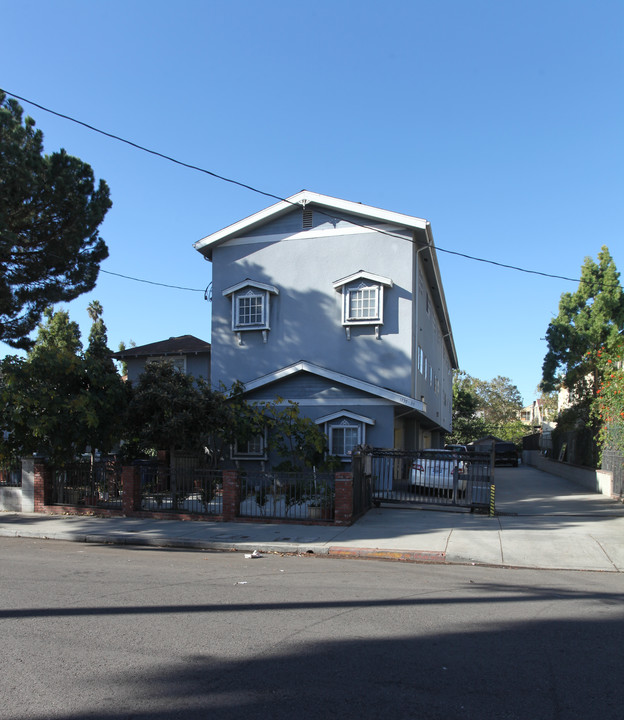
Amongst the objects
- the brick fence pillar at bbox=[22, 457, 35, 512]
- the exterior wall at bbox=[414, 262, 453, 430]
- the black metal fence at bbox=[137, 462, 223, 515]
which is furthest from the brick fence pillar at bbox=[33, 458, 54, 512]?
the exterior wall at bbox=[414, 262, 453, 430]

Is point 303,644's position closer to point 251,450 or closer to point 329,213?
point 251,450

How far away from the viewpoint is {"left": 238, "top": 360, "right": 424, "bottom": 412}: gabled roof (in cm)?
1856

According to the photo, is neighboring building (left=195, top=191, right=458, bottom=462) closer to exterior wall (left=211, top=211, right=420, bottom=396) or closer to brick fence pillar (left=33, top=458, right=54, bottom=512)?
exterior wall (left=211, top=211, right=420, bottom=396)

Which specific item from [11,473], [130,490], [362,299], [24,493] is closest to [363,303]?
[362,299]

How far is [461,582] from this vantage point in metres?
8.56

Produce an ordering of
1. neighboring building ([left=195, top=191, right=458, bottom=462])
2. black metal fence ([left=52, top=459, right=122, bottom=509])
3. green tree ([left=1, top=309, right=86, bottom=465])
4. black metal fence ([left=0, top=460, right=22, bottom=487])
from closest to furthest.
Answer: green tree ([left=1, top=309, right=86, bottom=465]) < black metal fence ([left=52, top=459, right=122, bottom=509]) < black metal fence ([left=0, top=460, right=22, bottom=487]) < neighboring building ([left=195, top=191, right=458, bottom=462])

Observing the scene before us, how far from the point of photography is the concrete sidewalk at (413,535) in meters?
10.7

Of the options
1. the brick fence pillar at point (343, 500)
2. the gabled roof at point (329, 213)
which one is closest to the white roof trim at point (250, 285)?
the gabled roof at point (329, 213)

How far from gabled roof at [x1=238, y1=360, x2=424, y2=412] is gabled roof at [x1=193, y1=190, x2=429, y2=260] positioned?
206 inches

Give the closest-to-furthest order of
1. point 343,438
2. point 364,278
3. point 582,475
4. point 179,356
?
1. point 343,438
2. point 364,278
3. point 582,475
4. point 179,356

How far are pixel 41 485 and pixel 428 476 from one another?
10001 millimetres

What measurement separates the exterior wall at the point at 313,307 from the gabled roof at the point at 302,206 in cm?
37

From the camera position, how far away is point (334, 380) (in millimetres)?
19219

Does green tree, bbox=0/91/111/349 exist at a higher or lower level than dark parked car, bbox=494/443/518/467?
higher
